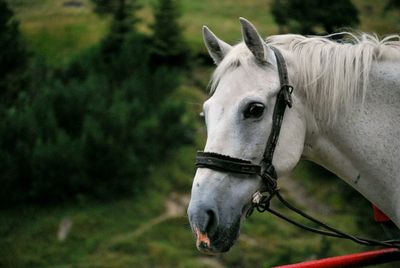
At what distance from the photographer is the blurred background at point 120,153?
15.7 meters

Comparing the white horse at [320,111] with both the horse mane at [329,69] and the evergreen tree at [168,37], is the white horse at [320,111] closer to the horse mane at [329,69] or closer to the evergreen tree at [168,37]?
the horse mane at [329,69]

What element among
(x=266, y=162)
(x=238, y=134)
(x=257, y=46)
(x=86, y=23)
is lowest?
(x=86, y=23)

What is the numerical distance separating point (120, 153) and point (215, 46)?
13.9 m

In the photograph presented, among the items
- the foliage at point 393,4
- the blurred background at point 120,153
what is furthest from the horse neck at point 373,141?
the foliage at point 393,4

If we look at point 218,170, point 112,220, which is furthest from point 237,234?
point 112,220

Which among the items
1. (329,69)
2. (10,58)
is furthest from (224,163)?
(10,58)

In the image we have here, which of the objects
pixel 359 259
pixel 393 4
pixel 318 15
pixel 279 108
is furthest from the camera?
pixel 393 4

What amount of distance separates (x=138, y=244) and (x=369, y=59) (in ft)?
42.7

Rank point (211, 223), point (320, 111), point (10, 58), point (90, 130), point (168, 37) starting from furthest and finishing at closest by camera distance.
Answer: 1. point (168, 37)
2. point (10, 58)
3. point (90, 130)
4. point (320, 111)
5. point (211, 223)

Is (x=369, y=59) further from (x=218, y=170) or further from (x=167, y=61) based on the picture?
(x=167, y=61)

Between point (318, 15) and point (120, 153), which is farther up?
point (318, 15)

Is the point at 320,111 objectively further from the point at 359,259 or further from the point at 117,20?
the point at 117,20

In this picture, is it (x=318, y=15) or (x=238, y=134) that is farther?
(x=318, y=15)

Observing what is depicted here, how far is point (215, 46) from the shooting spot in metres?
4.06
